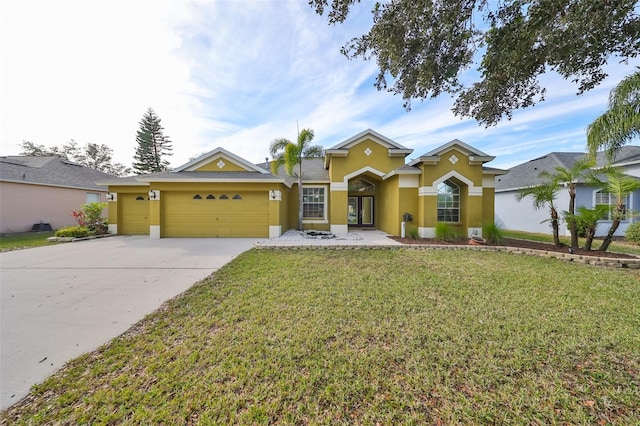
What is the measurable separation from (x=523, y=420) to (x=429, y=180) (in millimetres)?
10559

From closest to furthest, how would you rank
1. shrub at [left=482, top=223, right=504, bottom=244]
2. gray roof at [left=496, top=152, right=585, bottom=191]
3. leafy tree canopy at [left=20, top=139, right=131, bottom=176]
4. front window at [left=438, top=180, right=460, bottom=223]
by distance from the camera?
shrub at [left=482, top=223, right=504, bottom=244] → front window at [left=438, top=180, right=460, bottom=223] → gray roof at [left=496, top=152, right=585, bottom=191] → leafy tree canopy at [left=20, top=139, right=131, bottom=176]

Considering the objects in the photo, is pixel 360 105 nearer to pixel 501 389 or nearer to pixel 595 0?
pixel 595 0

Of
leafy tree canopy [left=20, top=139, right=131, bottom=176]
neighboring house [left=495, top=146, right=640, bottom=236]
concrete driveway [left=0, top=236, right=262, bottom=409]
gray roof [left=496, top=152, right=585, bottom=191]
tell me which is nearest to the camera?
concrete driveway [left=0, top=236, right=262, bottom=409]

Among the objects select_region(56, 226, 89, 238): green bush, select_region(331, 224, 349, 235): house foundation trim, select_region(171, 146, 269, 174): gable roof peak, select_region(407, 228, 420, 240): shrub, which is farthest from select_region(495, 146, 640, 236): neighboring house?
select_region(56, 226, 89, 238): green bush

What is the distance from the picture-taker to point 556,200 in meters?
14.6

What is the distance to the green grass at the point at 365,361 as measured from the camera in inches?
81.7

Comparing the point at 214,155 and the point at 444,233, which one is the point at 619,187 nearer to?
the point at 444,233

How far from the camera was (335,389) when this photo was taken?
2.31 meters

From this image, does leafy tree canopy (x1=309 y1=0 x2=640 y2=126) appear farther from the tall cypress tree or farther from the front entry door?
the tall cypress tree

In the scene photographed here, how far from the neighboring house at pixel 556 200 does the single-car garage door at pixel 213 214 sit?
15.5 meters

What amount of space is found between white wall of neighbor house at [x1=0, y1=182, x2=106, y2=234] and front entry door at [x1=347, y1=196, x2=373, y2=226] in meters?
20.9

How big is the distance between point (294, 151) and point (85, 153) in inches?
→ 1952

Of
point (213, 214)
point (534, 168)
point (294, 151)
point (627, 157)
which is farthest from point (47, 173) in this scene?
point (627, 157)

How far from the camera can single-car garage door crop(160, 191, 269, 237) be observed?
39.9 ft
